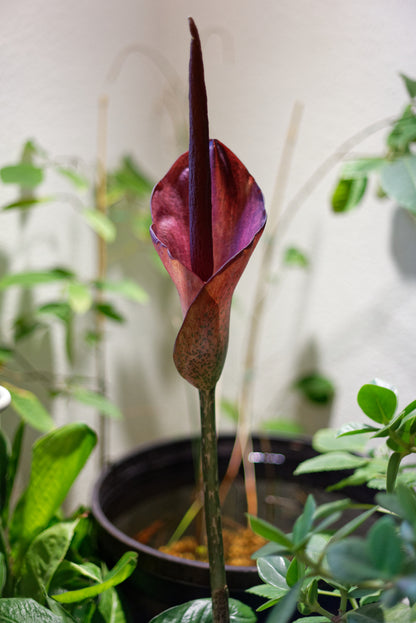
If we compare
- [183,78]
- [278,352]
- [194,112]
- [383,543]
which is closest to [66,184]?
[183,78]

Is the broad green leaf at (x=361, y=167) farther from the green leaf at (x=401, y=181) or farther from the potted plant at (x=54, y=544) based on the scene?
the potted plant at (x=54, y=544)

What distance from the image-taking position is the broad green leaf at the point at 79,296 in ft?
1.94

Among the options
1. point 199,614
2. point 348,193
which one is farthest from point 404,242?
point 199,614

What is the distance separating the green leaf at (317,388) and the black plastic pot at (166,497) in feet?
0.40

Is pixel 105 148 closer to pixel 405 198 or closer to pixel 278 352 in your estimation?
Result: pixel 278 352

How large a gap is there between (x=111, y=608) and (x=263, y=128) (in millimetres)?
674

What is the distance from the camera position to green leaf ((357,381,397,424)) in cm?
32

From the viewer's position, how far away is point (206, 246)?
298mm

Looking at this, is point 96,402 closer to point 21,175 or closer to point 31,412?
point 31,412

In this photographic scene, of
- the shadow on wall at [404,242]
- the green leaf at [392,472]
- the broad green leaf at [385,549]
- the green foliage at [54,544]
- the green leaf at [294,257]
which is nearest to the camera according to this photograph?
the broad green leaf at [385,549]

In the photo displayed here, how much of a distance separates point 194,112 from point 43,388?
0.59 metres

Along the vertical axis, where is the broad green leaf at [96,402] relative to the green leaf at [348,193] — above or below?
below

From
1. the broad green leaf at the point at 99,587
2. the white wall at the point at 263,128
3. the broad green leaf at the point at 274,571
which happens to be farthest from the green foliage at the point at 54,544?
the white wall at the point at 263,128

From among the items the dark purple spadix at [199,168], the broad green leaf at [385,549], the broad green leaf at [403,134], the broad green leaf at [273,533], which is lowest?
the broad green leaf at [273,533]
